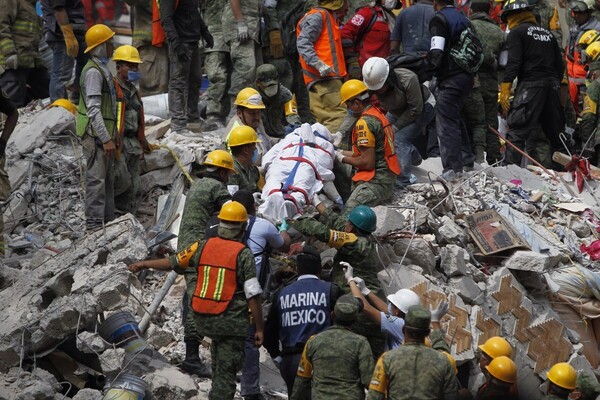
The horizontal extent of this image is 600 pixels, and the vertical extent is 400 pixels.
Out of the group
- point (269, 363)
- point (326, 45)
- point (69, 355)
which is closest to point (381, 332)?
point (269, 363)

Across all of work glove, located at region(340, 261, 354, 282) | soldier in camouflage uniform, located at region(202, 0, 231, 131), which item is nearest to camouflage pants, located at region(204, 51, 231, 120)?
soldier in camouflage uniform, located at region(202, 0, 231, 131)

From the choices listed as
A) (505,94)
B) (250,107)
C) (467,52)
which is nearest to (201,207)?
(250,107)

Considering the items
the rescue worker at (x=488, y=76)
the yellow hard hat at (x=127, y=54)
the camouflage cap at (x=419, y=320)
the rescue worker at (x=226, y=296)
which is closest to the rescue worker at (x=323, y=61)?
the rescue worker at (x=488, y=76)

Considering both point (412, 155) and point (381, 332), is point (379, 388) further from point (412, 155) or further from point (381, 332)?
point (412, 155)

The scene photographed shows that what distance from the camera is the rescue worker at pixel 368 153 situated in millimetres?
12703

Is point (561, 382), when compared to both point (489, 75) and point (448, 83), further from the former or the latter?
point (489, 75)

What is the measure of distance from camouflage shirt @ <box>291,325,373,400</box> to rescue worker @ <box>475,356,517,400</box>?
112 centimetres

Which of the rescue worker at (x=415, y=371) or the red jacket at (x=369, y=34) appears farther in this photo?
the red jacket at (x=369, y=34)

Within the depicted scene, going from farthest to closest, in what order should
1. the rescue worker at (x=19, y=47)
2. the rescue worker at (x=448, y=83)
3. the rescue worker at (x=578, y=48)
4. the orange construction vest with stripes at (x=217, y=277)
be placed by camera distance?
the rescue worker at (x=578, y=48), the rescue worker at (x=19, y=47), the rescue worker at (x=448, y=83), the orange construction vest with stripes at (x=217, y=277)

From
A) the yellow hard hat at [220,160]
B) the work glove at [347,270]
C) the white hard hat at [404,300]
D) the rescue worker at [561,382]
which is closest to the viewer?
the rescue worker at [561,382]

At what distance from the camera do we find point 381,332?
10.8m

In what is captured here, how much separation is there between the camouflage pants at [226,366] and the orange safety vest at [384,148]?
3.16 meters

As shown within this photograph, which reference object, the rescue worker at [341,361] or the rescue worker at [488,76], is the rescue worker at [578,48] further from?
the rescue worker at [341,361]

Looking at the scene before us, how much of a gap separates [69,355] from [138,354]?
90 centimetres
